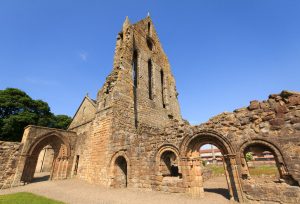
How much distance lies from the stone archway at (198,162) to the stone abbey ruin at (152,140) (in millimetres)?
32

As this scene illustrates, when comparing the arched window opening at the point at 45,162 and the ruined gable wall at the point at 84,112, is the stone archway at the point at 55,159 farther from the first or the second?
the arched window opening at the point at 45,162

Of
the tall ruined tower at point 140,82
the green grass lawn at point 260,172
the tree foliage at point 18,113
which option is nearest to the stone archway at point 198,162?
the tall ruined tower at point 140,82

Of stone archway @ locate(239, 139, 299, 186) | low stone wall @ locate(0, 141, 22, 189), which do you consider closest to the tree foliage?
low stone wall @ locate(0, 141, 22, 189)

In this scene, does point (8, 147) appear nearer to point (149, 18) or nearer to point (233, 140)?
point (233, 140)

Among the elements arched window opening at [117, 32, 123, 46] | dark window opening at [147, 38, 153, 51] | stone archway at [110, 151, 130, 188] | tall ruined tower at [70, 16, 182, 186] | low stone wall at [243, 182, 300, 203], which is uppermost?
dark window opening at [147, 38, 153, 51]

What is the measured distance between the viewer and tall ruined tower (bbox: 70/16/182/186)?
350 inches

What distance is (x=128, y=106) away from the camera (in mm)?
10555

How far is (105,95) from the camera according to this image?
35.8ft

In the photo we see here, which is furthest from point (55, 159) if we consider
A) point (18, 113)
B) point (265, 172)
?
point (265, 172)

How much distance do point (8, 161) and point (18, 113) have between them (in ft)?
46.6

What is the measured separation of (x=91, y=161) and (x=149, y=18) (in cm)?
1481

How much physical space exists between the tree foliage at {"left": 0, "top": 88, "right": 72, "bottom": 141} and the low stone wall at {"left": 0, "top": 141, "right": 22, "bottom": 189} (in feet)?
39.5

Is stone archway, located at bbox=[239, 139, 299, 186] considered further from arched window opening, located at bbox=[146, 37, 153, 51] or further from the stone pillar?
arched window opening, located at bbox=[146, 37, 153, 51]

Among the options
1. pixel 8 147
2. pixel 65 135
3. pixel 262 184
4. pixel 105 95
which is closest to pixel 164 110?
pixel 105 95
